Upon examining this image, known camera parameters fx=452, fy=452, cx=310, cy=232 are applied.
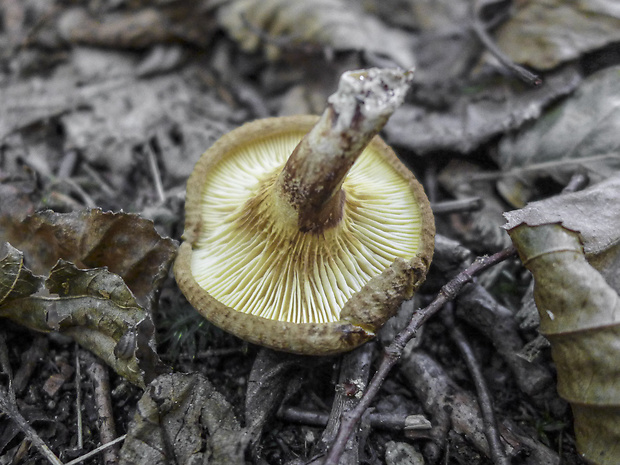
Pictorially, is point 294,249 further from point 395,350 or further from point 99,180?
point 99,180

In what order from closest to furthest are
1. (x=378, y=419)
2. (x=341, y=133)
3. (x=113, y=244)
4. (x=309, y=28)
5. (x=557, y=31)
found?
(x=341, y=133)
(x=378, y=419)
(x=113, y=244)
(x=557, y=31)
(x=309, y=28)

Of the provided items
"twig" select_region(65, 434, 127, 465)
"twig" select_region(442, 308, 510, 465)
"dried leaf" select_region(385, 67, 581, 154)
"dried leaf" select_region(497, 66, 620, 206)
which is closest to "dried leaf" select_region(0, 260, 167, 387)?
"twig" select_region(65, 434, 127, 465)

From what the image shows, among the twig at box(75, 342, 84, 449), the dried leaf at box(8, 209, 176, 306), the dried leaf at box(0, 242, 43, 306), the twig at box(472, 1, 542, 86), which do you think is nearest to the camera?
the twig at box(75, 342, 84, 449)

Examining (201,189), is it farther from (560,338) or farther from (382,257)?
(560,338)

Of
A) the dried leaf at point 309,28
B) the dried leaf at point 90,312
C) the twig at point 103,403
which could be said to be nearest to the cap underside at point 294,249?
the dried leaf at point 90,312

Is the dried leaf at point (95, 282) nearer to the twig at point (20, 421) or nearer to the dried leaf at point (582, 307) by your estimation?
the twig at point (20, 421)

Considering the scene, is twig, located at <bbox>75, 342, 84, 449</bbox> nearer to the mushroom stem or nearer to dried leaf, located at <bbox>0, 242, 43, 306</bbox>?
dried leaf, located at <bbox>0, 242, 43, 306</bbox>

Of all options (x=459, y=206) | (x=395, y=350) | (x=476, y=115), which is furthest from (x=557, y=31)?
(x=395, y=350)
